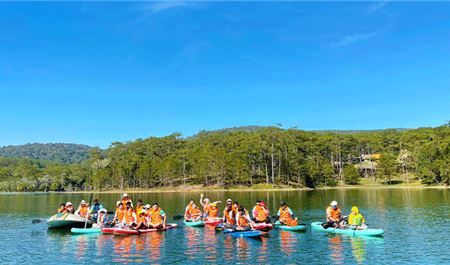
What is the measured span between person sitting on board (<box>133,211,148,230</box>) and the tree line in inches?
3330

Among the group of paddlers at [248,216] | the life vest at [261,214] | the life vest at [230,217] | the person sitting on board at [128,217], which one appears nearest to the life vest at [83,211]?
the person sitting on board at [128,217]

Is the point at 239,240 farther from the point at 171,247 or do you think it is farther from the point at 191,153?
the point at 191,153

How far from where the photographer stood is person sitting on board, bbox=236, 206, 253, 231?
89.8 ft

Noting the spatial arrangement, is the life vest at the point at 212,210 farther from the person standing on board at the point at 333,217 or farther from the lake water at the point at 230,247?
the person standing on board at the point at 333,217

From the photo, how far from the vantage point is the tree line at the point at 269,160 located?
369ft

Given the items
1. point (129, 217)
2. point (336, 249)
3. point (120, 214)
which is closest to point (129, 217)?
point (129, 217)

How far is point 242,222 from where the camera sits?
2752cm

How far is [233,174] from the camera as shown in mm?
114938

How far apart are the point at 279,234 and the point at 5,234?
21.7 metres

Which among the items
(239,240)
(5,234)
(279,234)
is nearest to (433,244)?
(279,234)

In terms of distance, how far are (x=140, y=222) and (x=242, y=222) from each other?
7.78 metres

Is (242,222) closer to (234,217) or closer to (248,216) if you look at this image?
(248,216)

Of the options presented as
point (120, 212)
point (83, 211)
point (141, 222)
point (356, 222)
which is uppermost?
point (120, 212)

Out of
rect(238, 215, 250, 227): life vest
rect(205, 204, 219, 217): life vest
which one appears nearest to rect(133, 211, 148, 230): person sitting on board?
rect(205, 204, 219, 217): life vest
